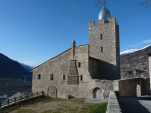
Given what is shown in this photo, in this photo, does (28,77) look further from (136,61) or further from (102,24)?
(102,24)

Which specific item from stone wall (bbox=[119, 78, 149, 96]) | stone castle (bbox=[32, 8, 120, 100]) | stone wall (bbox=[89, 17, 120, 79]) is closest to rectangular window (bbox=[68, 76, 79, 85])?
stone castle (bbox=[32, 8, 120, 100])

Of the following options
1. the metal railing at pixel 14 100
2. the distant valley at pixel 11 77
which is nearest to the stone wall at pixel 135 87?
the metal railing at pixel 14 100

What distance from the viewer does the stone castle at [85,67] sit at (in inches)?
1615

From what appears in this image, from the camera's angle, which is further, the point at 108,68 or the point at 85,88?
the point at 108,68

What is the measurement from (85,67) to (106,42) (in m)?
7.42

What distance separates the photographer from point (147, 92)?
3978cm

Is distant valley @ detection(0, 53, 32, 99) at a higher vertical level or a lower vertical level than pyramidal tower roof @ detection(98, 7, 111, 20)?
lower

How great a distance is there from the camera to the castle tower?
44.3 m

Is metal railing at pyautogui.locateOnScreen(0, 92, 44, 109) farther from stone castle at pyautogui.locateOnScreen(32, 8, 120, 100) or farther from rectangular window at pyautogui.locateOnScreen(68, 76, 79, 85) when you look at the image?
rectangular window at pyautogui.locateOnScreen(68, 76, 79, 85)

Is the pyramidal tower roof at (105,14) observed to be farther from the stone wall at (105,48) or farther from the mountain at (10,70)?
the mountain at (10,70)

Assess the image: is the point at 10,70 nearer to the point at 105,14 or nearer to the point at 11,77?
the point at 11,77

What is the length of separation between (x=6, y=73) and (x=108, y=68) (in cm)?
7895

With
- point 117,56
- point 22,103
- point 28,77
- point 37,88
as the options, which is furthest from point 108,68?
point 28,77

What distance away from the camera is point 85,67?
41.1 meters
